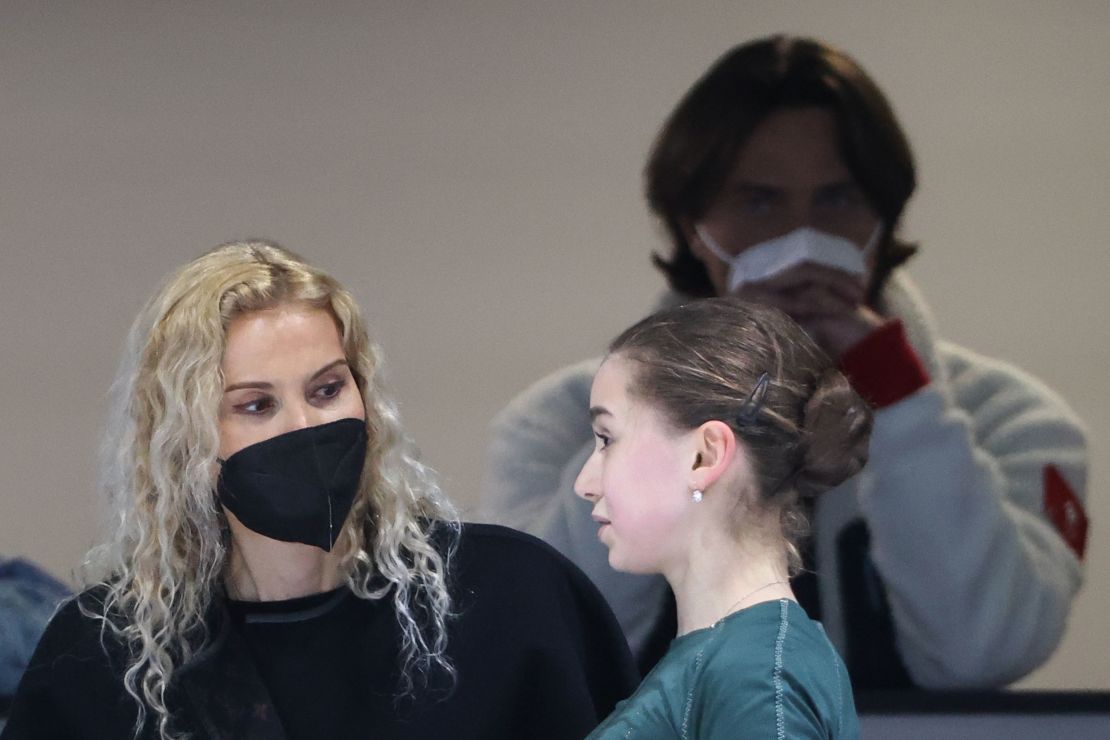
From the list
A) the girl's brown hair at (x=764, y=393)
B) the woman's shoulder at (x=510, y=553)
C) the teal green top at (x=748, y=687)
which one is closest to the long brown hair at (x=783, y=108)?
the woman's shoulder at (x=510, y=553)

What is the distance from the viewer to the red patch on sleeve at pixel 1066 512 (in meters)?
2.95

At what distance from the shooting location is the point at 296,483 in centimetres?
195

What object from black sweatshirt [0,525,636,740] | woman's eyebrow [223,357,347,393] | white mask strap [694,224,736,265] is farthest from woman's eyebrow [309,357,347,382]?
white mask strap [694,224,736,265]

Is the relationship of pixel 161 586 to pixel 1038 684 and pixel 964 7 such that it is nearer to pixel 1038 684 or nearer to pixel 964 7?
pixel 1038 684

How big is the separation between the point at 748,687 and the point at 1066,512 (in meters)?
Result: 1.77

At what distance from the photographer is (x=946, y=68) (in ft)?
9.95

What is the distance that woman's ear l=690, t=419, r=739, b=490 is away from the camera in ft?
5.10

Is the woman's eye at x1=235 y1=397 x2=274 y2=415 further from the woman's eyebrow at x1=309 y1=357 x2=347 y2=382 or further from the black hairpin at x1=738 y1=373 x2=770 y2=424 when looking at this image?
the black hairpin at x1=738 y1=373 x2=770 y2=424

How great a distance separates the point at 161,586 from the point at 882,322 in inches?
61.3

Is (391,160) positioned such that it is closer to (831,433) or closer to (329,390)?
(329,390)

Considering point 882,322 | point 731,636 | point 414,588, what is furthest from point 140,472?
point 882,322

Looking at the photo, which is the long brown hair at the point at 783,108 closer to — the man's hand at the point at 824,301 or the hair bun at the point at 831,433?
the man's hand at the point at 824,301

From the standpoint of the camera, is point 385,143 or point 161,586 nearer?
point 161,586

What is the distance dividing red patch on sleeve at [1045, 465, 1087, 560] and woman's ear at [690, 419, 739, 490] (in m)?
1.60
